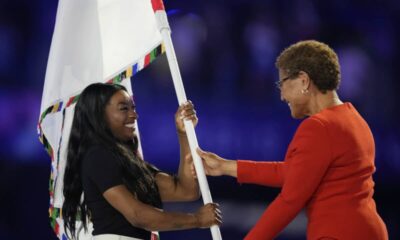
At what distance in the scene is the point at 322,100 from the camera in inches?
72.0

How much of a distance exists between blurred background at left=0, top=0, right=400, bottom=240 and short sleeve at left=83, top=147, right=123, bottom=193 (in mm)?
2310

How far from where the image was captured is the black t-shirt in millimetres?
1832

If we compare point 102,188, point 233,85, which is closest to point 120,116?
point 102,188

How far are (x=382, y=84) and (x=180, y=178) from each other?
3.14 metres

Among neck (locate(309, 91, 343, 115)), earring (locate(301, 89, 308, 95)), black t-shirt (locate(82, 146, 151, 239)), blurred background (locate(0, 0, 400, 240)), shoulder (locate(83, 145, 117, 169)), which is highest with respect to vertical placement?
blurred background (locate(0, 0, 400, 240))

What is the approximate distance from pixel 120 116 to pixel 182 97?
0.76 feet

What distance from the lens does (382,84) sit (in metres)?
4.86

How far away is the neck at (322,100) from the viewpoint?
5.99 feet

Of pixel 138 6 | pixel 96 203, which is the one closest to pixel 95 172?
pixel 96 203

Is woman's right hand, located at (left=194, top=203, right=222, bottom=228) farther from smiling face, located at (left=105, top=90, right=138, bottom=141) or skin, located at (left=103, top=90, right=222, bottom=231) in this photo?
smiling face, located at (left=105, top=90, right=138, bottom=141)

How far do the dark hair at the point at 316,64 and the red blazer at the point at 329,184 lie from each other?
10cm

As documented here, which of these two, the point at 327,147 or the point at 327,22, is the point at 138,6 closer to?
the point at 327,147

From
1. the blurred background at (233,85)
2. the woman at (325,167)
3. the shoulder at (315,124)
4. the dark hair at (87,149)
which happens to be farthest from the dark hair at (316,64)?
the blurred background at (233,85)

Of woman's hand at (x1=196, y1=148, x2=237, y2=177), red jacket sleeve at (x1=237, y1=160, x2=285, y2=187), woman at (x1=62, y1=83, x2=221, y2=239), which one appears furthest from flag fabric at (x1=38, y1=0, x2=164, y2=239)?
red jacket sleeve at (x1=237, y1=160, x2=285, y2=187)
